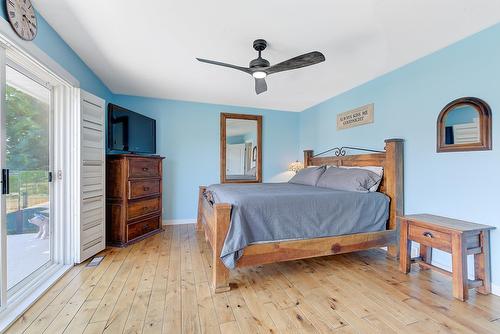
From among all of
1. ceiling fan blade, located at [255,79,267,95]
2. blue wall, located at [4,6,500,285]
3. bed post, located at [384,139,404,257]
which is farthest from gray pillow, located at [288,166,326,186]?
ceiling fan blade, located at [255,79,267,95]

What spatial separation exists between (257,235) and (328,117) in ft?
9.35

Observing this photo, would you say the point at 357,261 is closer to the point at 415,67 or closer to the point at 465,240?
the point at 465,240

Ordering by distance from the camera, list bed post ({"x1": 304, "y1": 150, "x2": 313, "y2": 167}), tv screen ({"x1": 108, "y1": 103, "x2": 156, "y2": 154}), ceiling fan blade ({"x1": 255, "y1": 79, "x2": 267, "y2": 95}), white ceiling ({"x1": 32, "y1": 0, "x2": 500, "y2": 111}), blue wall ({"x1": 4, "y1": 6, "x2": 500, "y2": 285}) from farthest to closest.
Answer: bed post ({"x1": 304, "y1": 150, "x2": 313, "y2": 167})
tv screen ({"x1": 108, "y1": 103, "x2": 156, "y2": 154})
ceiling fan blade ({"x1": 255, "y1": 79, "x2": 267, "y2": 95})
blue wall ({"x1": 4, "y1": 6, "x2": 500, "y2": 285})
white ceiling ({"x1": 32, "y1": 0, "x2": 500, "y2": 111})

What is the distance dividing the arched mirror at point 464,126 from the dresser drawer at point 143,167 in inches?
144

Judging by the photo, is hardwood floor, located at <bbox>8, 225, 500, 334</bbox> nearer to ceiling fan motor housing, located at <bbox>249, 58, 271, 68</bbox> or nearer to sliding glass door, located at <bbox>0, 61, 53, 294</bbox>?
sliding glass door, located at <bbox>0, 61, 53, 294</bbox>

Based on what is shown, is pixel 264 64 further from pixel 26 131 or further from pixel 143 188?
pixel 143 188

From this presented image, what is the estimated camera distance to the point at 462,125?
215 centimetres

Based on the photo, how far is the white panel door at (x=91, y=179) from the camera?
2482 millimetres

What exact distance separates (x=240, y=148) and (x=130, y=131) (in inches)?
78.4

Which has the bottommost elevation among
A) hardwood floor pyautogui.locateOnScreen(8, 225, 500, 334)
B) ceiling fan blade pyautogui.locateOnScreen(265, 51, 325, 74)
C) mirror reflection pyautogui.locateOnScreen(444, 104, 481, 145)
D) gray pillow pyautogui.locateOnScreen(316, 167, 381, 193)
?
hardwood floor pyautogui.locateOnScreen(8, 225, 500, 334)

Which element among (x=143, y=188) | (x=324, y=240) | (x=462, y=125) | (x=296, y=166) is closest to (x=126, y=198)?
(x=143, y=188)

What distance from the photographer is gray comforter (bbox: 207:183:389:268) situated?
1992mm

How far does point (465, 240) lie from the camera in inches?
72.6

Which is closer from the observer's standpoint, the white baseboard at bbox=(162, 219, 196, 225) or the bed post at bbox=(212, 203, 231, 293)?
the bed post at bbox=(212, 203, 231, 293)
